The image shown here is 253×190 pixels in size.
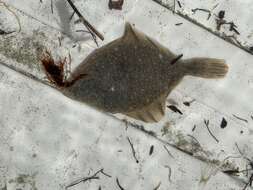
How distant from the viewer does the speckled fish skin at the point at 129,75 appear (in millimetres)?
2633

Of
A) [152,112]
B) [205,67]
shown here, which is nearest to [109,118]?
[152,112]

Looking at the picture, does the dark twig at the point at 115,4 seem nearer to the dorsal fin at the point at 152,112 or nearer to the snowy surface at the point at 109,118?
the snowy surface at the point at 109,118

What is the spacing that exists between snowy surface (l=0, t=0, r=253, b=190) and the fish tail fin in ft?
0.17

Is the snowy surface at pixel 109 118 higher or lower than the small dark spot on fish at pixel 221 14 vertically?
lower

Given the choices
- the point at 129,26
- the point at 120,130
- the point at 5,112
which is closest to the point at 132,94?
the point at 120,130

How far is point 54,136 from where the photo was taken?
8.68ft

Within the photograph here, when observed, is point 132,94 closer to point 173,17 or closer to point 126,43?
point 126,43

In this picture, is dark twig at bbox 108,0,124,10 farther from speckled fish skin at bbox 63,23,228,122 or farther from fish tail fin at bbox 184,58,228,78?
fish tail fin at bbox 184,58,228,78

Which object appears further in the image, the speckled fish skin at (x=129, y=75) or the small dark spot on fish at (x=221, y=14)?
the small dark spot on fish at (x=221, y=14)

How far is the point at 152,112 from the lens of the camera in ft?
8.98

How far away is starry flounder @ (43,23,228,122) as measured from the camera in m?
2.63

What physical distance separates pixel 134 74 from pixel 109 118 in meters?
0.34

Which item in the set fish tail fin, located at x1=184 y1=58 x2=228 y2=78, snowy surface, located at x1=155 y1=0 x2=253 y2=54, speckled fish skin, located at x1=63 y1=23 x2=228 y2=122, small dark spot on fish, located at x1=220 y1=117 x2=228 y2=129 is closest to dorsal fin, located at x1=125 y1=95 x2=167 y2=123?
speckled fish skin, located at x1=63 y1=23 x2=228 y2=122

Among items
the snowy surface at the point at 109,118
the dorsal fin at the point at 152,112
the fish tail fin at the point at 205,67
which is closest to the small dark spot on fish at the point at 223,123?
the snowy surface at the point at 109,118
